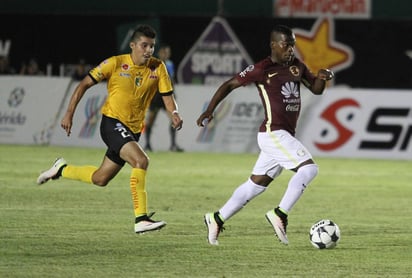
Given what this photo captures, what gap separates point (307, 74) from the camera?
1074 centimetres

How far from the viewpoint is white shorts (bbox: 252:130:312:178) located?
10.4m

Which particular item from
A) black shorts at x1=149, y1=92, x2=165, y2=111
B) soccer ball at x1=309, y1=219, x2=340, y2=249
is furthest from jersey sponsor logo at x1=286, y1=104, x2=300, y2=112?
black shorts at x1=149, y1=92, x2=165, y2=111

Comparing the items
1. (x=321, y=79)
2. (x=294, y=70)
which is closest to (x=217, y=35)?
(x=294, y=70)

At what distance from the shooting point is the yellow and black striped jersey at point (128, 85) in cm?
1123

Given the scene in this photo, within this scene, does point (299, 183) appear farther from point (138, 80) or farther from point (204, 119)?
point (138, 80)

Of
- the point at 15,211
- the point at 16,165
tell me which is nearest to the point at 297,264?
the point at 15,211

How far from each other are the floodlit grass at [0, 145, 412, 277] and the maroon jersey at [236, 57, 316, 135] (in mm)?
1075

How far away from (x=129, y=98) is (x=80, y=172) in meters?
1.12

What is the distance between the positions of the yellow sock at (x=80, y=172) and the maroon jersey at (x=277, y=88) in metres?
2.02

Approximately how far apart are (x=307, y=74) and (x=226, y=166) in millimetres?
9129

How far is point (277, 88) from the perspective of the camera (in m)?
10.6

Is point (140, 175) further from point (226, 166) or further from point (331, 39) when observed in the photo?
point (331, 39)

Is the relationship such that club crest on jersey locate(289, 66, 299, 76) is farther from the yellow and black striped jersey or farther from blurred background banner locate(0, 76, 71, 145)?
blurred background banner locate(0, 76, 71, 145)

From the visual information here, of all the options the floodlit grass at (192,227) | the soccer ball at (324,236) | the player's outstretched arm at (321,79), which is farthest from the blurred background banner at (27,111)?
the soccer ball at (324,236)
